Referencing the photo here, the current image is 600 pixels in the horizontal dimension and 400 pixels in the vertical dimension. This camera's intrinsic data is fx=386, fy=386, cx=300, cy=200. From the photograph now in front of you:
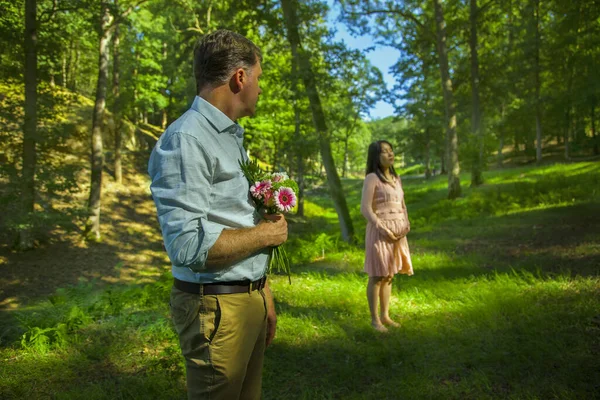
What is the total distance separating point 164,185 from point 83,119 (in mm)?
24400

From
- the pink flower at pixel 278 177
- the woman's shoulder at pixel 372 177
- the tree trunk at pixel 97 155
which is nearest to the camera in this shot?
the pink flower at pixel 278 177

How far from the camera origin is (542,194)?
14.1 m

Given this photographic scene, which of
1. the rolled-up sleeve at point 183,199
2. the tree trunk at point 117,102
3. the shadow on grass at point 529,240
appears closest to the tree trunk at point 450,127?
the shadow on grass at point 529,240

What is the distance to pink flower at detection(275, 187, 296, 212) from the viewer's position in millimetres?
2117

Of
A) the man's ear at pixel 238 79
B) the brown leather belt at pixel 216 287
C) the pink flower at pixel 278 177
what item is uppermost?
the man's ear at pixel 238 79

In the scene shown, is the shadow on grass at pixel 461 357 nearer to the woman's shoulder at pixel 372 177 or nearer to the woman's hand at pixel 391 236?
the woman's hand at pixel 391 236

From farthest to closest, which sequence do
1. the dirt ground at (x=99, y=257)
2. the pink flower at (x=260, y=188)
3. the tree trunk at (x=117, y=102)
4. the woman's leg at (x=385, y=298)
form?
the tree trunk at (x=117, y=102)
the dirt ground at (x=99, y=257)
the woman's leg at (x=385, y=298)
the pink flower at (x=260, y=188)

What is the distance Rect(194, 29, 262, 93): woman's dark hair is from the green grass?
3.21 metres

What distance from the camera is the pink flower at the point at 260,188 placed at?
2.10 meters

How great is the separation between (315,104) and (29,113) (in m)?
9.35

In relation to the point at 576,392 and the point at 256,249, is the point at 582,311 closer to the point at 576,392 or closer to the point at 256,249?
the point at 576,392

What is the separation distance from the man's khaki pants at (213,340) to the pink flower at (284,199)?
1.68ft

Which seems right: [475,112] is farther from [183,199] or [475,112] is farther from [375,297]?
[183,199]

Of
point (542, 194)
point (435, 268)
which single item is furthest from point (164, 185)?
point (542, 194)
